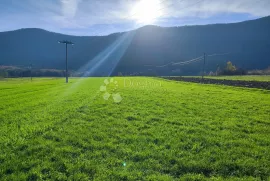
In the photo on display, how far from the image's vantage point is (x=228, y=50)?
629 ft

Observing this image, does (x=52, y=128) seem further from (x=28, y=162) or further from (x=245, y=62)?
(x=245, y=62)

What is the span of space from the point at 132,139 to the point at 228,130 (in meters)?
4.53

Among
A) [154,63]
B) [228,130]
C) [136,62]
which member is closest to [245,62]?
[154,63]

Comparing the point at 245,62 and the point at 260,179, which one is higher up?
the point at 245,62

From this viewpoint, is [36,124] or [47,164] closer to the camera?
[47,164]

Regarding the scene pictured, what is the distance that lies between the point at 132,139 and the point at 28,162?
3678mm

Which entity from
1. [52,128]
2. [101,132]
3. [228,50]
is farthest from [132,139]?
[228,50]

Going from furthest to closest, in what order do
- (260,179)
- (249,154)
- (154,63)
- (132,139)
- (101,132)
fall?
(154,63)
(101,132)
(132,139)
(249,154)
(260,179)

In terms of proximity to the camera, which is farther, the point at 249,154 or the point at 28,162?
the point at 249,154

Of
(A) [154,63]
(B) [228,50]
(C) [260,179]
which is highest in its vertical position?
(B) [228,50]

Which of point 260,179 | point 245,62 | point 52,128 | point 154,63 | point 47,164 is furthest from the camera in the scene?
point 154,63

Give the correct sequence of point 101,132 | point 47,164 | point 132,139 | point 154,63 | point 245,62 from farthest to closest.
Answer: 1. point 154,63
2. point 245,62
3. point 101,132
4. point 132,139
5. point 47,164

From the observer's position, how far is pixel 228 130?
31.0ft

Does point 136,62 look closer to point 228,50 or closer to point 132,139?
point 228,50
